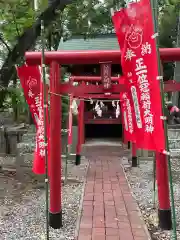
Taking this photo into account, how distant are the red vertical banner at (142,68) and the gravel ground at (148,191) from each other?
1577 millimetres

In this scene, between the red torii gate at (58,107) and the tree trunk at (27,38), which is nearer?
the red torii gate at (58,107)

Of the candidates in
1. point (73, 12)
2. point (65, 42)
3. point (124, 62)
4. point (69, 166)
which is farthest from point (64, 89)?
point (65, 42)

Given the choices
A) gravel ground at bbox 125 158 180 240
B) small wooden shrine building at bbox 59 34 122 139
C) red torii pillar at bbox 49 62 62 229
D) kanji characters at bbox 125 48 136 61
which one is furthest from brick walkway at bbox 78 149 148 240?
small wooden shrine building at bbox 59 34 122 139

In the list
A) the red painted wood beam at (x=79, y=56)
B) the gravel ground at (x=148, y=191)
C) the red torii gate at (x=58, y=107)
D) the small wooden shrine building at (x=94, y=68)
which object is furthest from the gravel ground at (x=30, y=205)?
the small wooden shrine building at (x=94, y=68)

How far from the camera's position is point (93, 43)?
14.4 metres

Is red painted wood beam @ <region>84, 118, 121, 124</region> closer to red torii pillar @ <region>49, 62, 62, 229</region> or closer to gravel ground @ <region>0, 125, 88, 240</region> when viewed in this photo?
gravel ground @ <region>0, 125, 88, 240</region>

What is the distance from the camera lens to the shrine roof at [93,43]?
13969 mm

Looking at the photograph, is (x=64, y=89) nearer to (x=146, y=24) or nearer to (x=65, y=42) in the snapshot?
(x=146, y=24)

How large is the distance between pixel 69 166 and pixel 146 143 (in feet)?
20.7

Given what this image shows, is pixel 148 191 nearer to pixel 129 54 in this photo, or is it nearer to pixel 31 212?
pixel 31 212

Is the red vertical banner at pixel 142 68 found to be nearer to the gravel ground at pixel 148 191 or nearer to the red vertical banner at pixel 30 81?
the gravel ground at pixel 148 191

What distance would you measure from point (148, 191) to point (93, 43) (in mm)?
9432

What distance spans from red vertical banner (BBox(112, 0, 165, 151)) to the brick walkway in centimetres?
139

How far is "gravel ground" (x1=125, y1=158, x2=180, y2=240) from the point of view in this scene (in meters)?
4.53
